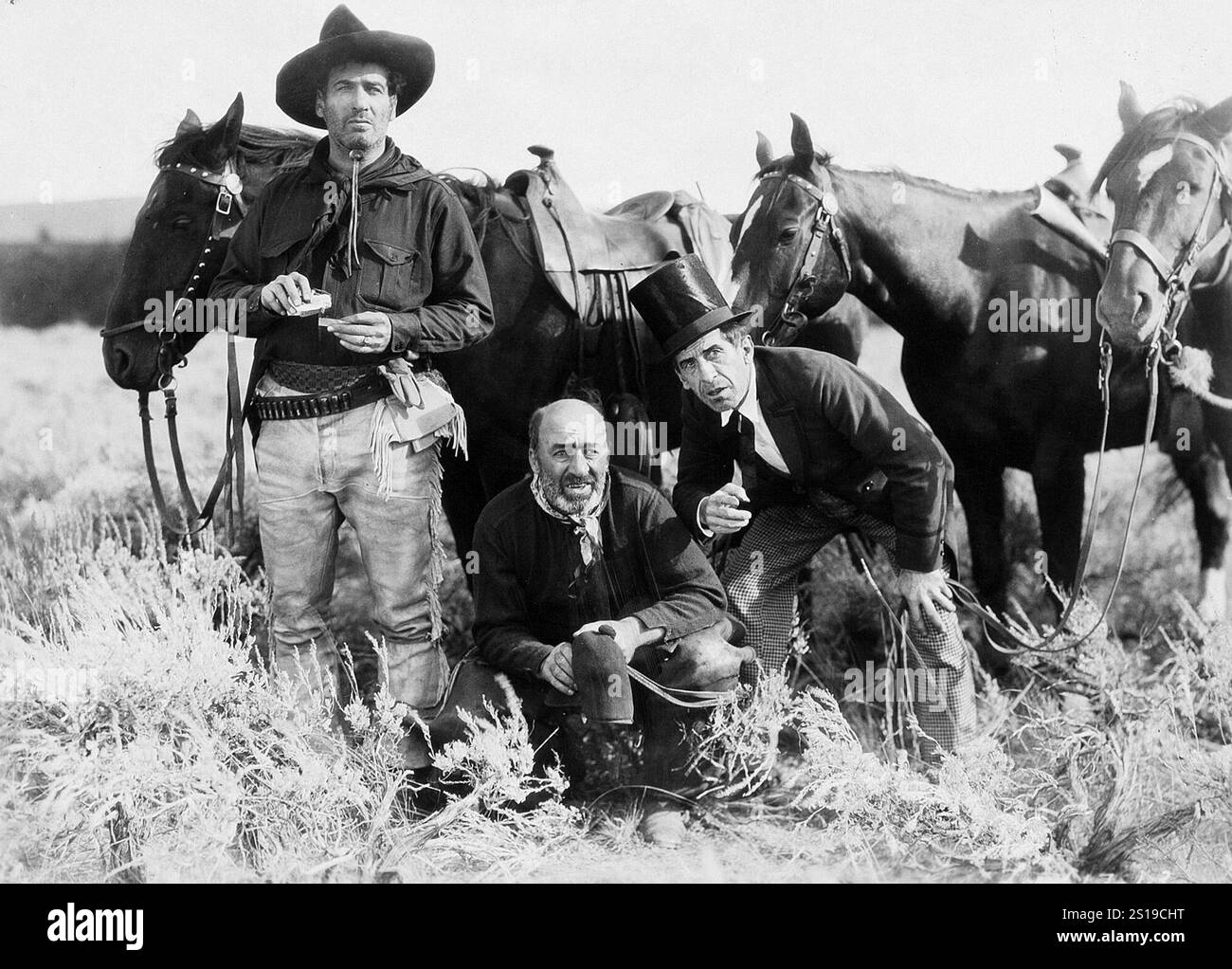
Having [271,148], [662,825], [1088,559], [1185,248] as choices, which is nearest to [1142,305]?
[1185,248]

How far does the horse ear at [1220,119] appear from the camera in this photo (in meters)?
4.67

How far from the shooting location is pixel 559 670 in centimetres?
414

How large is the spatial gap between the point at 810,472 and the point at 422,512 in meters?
1.33

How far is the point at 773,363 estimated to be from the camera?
4387 mm

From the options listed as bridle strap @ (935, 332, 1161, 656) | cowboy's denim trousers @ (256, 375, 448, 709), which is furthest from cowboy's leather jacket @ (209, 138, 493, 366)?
bridle strap @ (935, 332, 1161, 656)

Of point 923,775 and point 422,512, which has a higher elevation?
point 422,512

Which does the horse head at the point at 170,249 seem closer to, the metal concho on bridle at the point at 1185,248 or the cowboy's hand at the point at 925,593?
the cowboy's hand at the point at 925,593

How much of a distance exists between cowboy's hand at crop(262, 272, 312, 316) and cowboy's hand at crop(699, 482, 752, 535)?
4.80 ft

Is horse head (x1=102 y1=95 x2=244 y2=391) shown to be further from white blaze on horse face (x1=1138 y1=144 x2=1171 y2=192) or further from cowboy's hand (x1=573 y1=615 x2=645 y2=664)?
white blaze on horse face (x1=1138 y1=144 x2=1171 y2=192)

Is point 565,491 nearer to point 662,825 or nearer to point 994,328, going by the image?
point 662,825

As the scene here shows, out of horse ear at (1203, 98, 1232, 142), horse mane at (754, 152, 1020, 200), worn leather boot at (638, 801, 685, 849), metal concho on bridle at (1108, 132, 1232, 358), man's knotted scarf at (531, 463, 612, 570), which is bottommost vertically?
worn leather boot at (638, 801, 685, 849)

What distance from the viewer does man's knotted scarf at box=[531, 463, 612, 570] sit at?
4.31 metres
